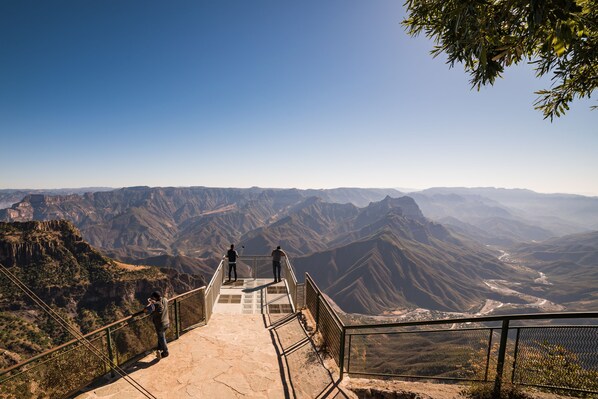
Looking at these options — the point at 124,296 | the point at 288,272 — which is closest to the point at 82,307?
the point at 124,296

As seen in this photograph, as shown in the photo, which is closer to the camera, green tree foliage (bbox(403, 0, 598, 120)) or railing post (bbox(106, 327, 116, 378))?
green tree foliage (bbox(403, 0, 598, 120))

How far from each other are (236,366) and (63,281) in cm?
10372

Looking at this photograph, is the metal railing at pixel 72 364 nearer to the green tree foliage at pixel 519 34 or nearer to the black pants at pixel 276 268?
the black pants at pixel 276 268

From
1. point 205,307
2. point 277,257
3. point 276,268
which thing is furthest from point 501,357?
point 276,268

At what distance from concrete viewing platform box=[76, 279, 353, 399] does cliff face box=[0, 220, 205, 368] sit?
7399 cm

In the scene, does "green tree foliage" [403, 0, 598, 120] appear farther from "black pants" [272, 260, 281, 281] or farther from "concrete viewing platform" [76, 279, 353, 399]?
"black pants" [272, 260, 281, 281]

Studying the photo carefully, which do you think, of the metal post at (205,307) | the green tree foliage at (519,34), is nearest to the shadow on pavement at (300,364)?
the metal post at (205,307)

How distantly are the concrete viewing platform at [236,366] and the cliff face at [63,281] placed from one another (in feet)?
243

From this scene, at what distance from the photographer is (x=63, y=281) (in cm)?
8269

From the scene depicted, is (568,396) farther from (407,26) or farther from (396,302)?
(396,302)

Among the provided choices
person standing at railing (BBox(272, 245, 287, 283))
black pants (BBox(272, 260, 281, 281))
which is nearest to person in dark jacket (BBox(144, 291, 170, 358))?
person standing at railing (BBox(272, 245, 287, 283))

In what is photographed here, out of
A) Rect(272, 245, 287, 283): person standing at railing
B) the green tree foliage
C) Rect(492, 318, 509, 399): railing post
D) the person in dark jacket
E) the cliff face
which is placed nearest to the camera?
the green tree foliage

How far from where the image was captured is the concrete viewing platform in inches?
245

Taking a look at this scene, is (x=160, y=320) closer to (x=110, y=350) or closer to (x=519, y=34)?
(x=110, y=350)
